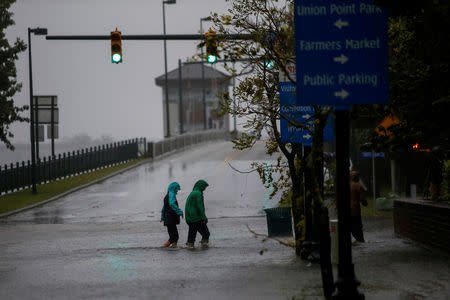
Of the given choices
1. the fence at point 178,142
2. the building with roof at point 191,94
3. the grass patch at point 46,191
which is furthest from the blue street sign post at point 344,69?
the building with roof at point 191,94

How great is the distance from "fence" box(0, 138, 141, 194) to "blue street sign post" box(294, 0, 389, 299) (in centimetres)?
2976

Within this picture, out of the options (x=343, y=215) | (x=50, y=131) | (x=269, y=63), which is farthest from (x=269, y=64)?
(x=50, y=131)

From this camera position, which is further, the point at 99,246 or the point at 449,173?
the point at 99,246

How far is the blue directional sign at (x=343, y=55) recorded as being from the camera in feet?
25.2

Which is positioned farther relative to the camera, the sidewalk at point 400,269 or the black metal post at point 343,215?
the sidewalk at point 400,269

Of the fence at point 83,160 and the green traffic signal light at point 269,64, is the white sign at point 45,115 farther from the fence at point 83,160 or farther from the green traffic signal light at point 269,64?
the green traffic signal light at point 269,64

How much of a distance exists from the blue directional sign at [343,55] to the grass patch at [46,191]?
2273 cm

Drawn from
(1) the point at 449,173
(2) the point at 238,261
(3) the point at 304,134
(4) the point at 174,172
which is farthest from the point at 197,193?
(4) the point at 174,172

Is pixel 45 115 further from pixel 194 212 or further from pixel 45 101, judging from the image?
pixel 194 212

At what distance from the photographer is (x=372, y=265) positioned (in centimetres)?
1380

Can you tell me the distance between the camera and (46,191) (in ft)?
117

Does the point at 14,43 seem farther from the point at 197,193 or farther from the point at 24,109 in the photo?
the point at 197,193

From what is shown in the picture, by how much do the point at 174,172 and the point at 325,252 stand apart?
33451mm

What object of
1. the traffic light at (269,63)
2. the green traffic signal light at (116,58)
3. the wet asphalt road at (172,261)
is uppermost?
the green traffic signal light at (116,58)
